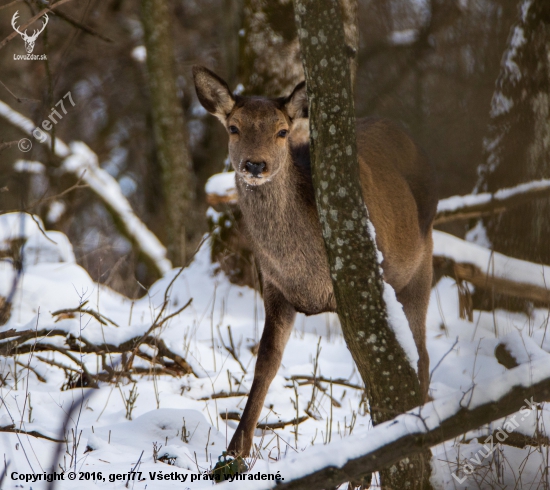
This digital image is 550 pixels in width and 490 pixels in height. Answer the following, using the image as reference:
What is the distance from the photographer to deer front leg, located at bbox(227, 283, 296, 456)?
3.81 meters

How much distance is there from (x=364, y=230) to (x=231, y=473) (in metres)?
1.24

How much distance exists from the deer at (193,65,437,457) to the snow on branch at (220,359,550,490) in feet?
4.81

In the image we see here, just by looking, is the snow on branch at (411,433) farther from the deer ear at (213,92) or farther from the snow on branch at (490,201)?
the snow on branch at (490,201)

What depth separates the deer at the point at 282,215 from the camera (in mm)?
4059

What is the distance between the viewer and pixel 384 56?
53.2 feet

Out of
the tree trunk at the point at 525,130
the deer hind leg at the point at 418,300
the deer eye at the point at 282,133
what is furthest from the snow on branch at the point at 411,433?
the tree trunk at the point at 525,130

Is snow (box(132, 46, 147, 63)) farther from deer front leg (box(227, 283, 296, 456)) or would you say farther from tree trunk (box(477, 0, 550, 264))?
deer front leg (box(227, 283, 296, 456))

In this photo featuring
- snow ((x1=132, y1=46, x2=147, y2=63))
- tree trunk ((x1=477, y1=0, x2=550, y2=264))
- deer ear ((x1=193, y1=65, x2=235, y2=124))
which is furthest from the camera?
snow ((x1=132, y1=46, x2=147, y2=63))

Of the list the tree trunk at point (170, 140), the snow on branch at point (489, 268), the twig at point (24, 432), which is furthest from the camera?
the tree trunk at point (170, 140)

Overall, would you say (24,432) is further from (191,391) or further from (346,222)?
(346,222)

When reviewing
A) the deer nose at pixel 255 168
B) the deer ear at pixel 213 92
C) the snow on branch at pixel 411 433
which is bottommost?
the snow on branch at pixel 411 433

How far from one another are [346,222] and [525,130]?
14.2 ft

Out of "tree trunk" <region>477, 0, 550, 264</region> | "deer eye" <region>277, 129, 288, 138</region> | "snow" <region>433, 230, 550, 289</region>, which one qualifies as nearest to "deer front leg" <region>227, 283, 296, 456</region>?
"deer eye" <region>277, 129, 288, 138</region>

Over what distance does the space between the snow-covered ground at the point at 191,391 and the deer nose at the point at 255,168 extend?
1.27 m
